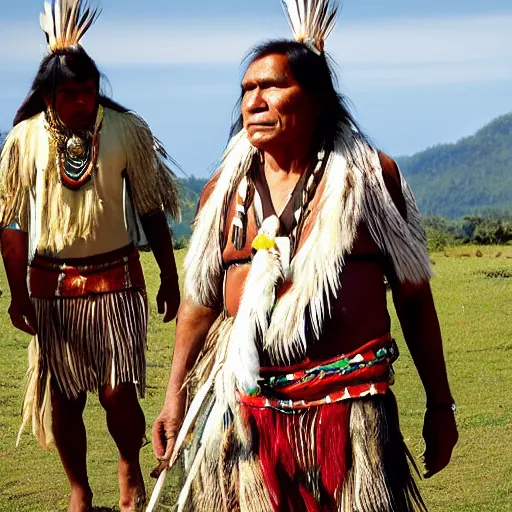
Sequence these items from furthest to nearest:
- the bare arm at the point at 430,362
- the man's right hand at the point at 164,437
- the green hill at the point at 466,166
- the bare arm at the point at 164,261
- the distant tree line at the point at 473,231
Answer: the green hill at the point at 466,166
the distant tree line at the point at 473,231
the bare arm at the point at 164,261
the man's right hand at the point at 164,437
the bare arm at the point at 430,362

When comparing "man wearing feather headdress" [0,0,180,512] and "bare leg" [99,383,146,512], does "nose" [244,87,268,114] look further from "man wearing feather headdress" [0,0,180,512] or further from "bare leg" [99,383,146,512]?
"bare leg" [99,383,146,512]

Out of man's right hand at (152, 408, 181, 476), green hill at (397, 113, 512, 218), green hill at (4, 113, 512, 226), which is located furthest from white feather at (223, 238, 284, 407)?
green hill at (397, 113, 512, 218)

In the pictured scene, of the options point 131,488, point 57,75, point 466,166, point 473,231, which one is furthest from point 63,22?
point 466,166

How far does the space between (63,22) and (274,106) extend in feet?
7.94

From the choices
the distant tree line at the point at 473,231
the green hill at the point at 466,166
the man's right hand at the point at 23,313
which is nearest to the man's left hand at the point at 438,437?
the man's right hand at the point at 23,313

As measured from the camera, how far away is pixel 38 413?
6066mm

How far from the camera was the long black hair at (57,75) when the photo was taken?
5820 mm

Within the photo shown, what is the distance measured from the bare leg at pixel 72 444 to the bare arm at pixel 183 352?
188cm

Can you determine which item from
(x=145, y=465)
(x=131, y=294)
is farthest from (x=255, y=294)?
(x=145, y=465)

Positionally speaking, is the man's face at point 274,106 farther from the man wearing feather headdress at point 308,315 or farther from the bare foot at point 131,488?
the bare foot at point 131,488

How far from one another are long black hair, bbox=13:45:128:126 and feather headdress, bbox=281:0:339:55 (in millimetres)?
1954

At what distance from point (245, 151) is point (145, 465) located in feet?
10.3

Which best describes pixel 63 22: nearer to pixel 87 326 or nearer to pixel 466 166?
pixel 87 326

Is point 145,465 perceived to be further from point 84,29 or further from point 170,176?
point 84,29
